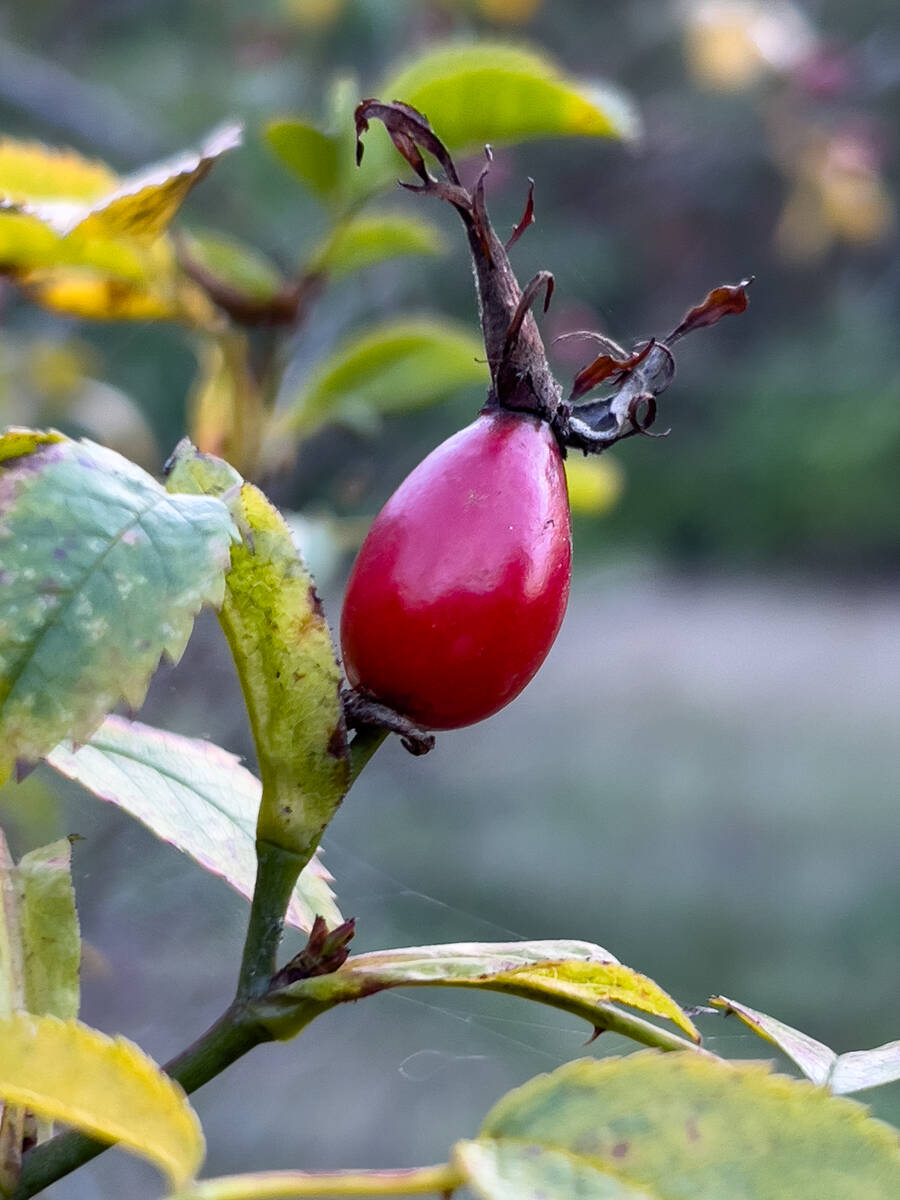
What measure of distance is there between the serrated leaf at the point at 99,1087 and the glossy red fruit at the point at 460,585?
16 centimetres

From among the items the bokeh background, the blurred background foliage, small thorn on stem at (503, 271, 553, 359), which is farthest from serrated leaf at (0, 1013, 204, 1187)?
the blurred background foliage

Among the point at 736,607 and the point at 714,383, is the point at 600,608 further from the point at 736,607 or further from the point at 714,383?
the point at 714,383

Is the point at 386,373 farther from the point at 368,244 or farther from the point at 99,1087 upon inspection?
the point at 99,1087

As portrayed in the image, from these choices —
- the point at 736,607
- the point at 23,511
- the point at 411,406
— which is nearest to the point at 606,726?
the point at 736,607

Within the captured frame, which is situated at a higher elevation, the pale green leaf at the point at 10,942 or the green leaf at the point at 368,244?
the green leaf at the point at 368,244

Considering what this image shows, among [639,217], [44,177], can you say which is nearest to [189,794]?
[44,177]

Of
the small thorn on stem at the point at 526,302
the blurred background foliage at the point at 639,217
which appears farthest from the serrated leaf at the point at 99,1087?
the blurred background foliage at the point at 639,217

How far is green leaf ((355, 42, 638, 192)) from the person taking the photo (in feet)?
→ 2.85

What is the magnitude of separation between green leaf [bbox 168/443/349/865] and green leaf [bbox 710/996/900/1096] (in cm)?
16

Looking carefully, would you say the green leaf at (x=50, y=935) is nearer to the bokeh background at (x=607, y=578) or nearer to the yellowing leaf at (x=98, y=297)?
the bokeh background at (x=607, y=578)

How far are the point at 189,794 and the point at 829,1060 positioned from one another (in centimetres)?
25

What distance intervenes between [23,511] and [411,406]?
3.14 feet

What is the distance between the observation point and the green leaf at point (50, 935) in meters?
0.48

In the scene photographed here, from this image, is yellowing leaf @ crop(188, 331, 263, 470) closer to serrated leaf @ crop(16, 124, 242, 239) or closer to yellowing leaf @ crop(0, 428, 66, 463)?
serrated leaf @ crop(16, 124, 242, 239)
